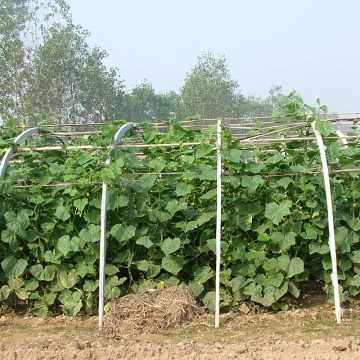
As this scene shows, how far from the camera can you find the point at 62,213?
5.11 meters

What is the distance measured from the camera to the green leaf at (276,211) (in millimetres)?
4984

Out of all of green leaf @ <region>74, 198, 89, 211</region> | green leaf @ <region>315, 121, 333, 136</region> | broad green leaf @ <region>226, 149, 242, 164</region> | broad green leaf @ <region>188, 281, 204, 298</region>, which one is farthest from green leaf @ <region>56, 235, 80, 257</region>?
green leaf @ <region>315, 121, 333, 136</region>

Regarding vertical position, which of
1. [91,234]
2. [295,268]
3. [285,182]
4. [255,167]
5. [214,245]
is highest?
[255,167]

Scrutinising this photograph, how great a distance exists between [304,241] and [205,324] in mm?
1210

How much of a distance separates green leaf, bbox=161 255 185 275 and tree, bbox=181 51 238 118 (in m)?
25.6

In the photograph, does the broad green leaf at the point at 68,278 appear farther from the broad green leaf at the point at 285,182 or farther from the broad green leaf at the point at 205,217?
the broad green leaf at the point at 285,182

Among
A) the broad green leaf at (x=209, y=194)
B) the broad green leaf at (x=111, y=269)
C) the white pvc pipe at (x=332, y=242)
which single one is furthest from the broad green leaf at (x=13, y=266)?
the white pvc pipe at (x=332, y=242)

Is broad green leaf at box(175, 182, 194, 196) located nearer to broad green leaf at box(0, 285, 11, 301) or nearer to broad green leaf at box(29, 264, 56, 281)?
broad green leaf at box(29, 264, 56, 281)

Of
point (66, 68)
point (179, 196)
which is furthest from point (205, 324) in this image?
point (66, 68)

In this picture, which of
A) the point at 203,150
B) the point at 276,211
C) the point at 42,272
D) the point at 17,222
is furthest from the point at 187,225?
the point at 17,222

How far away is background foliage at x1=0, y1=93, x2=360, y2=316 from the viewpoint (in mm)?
5133

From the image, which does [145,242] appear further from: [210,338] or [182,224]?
[210,338]

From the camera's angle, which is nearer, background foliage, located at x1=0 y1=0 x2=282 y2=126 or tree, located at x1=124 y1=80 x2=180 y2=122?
background foliage, located at x1=0 y1=0 x2=282 y2=126

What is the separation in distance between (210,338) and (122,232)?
1205mm
